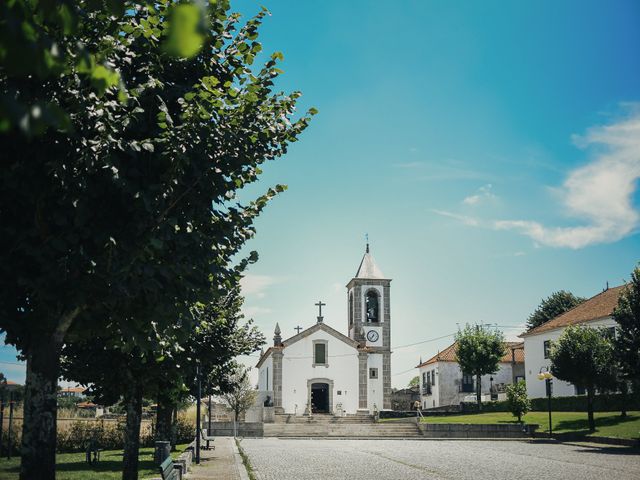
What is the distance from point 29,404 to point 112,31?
4458mm

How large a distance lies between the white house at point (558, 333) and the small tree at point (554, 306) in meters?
14.5

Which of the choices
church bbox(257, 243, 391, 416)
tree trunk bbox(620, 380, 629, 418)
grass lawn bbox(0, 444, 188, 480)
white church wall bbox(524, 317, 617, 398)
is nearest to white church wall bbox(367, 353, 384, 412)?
church bbox(257, 243, 391, 416)

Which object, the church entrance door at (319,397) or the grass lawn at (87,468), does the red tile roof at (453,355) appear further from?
the grass lawn at (87,468)

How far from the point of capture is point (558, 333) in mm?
51500

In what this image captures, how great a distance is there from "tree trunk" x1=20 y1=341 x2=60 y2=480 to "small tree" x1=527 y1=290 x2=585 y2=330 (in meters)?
68.9

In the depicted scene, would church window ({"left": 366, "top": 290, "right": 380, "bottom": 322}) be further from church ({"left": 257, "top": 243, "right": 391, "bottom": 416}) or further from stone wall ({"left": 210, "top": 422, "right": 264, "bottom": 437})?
stone wall ({"left": 210, "top": 422, "right": 264, "bottom": 437})

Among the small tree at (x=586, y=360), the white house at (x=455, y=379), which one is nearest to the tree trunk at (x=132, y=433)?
the small tree at (x=586, y=360)

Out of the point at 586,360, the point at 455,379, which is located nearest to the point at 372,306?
the point at 455,379

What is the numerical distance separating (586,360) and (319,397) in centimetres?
2733

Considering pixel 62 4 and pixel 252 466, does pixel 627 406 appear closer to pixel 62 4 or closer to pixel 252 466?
pixel 252 466

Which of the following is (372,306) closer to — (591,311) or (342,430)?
(342,430)

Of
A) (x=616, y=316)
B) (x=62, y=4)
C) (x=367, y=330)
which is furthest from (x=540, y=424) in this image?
(x=62, y=4)

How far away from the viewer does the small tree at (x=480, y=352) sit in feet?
176

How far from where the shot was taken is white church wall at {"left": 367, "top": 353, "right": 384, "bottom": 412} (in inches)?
2096
